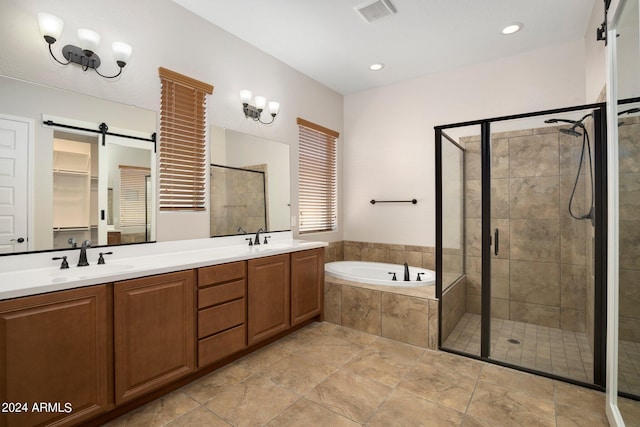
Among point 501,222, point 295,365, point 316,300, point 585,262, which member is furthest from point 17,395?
point 585,262

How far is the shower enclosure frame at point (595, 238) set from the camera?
2.07m

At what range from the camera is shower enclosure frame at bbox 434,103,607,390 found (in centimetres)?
207

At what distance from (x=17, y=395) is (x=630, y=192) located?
2992mm

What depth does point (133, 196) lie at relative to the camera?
2252mm

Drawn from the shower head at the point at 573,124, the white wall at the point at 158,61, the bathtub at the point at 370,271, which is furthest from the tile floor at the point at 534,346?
the white wall at the point at 158,61

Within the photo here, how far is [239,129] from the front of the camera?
3.04m

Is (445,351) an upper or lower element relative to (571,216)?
lower

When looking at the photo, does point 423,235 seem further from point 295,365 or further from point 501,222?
point 295,365

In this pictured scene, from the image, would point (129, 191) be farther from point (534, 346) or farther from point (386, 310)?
point (534, 346)

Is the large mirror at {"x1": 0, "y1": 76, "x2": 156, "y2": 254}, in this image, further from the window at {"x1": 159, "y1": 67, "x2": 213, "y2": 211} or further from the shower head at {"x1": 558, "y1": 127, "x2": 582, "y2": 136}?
the shower head at {"x1": 558, "y1": 127, "x2": 582, "y2": 136}

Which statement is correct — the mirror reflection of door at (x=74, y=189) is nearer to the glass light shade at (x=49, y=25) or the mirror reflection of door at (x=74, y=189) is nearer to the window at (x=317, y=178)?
the glass light shade at (x=49, y=25)

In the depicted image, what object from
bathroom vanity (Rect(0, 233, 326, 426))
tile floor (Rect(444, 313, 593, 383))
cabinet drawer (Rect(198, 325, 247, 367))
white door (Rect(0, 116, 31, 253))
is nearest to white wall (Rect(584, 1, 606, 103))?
tile floor (Rect(444, 313, 593, 383))

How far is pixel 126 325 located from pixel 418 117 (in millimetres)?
3679

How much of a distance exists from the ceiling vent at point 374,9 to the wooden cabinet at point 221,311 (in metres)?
2.29
